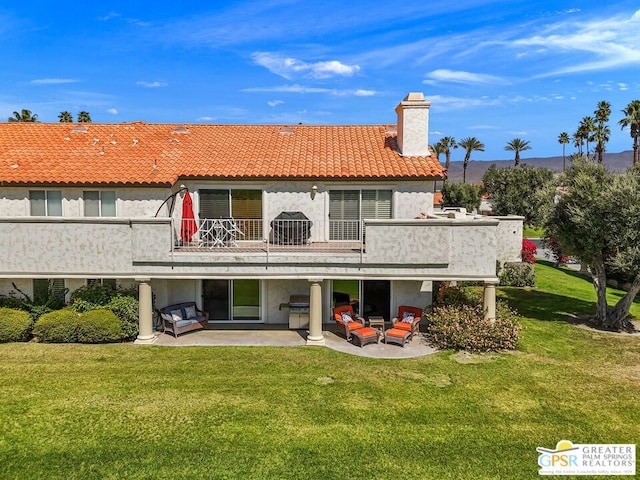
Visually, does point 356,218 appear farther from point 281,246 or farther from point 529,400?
point 529,400

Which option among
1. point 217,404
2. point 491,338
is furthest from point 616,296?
point 217,404

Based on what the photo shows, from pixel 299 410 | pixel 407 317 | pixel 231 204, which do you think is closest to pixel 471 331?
pixel 407 317

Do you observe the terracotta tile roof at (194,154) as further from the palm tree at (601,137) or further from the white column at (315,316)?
the palm tree at (601,137)

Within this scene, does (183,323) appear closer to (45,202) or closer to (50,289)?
(50,289)

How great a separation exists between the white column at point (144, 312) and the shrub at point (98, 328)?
2.48ft

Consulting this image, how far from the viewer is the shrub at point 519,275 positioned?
2762 centimetres

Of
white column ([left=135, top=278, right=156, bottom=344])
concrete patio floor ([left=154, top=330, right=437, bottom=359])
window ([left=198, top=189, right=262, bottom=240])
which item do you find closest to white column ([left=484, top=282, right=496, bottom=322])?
concrete patio floor ([left=154, top=330, right=437, bottom=359])

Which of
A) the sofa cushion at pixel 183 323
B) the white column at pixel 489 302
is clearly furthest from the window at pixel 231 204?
the white column at pixel 489 302

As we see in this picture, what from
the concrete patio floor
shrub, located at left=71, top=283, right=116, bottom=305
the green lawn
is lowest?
the green lawn

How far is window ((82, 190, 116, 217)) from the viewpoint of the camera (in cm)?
1783

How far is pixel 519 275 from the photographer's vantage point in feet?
91.0

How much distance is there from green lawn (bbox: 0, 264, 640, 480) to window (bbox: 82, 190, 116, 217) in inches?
205

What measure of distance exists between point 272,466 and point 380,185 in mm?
11973

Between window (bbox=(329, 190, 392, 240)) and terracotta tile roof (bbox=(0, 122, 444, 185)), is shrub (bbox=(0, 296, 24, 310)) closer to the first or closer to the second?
terracotta tile roof (bbox=(0, 122, 444, 185))
